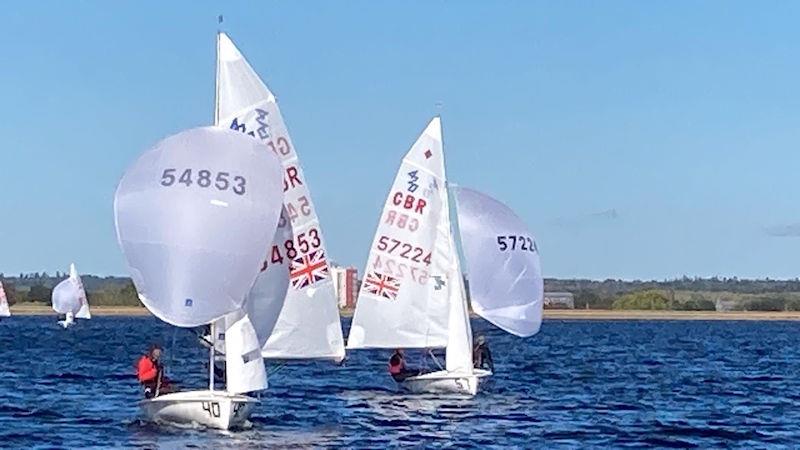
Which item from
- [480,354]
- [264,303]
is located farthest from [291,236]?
[480,354]

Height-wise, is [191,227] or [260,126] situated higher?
[260,126]

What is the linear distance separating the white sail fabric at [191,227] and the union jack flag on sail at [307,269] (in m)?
4.90

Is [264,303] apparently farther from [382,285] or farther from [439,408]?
[382,285]

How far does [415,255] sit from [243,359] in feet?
50.8

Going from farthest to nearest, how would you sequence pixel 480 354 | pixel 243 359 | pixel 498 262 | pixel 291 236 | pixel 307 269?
pixel 480 354 < pixel 498 262 < pixel 307 269 < pixel 291 236 < pixel 243 359

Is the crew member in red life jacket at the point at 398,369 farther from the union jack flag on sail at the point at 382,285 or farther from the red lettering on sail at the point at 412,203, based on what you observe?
the red lettering on sail at the point at 412,203

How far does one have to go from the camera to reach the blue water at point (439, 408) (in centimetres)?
3631

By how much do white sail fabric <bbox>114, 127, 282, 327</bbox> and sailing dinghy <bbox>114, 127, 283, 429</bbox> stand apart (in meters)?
0.02

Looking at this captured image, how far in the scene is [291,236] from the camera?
34.3m

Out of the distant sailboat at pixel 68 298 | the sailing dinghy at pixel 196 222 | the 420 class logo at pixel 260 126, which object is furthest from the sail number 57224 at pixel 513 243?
the distant sailboat at pixel 68 298

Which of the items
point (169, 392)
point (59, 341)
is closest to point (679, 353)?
point (59, 341)

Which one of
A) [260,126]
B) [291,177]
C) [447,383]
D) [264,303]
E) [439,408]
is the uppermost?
[260,126]

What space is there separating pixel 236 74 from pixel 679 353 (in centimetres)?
5897

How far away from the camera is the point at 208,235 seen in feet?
99.7
